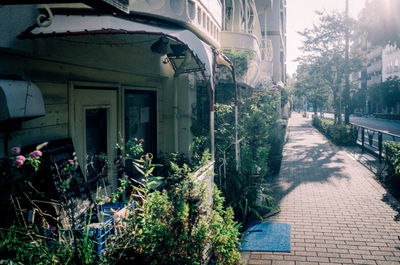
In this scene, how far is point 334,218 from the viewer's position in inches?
247

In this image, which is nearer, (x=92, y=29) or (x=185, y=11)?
(x=92, y=29)

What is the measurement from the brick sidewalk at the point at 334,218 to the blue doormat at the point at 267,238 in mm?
127

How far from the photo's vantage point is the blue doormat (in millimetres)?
5012

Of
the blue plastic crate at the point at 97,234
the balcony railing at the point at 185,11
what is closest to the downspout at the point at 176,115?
the balcony railing at the point at 185,11

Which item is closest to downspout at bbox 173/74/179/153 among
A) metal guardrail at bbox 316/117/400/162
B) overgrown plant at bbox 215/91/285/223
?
overgrown plant at bbox 215/91/285/223

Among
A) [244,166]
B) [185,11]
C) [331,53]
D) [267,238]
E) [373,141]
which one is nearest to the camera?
[185,11]

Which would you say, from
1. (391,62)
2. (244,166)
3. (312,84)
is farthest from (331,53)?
(391,62)

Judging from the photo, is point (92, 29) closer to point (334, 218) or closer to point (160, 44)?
point (160, 44)

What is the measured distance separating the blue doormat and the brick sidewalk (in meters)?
0.13

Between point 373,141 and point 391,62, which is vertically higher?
point 391,62

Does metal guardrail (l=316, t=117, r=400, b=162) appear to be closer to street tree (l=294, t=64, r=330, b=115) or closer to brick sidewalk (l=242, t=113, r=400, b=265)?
brick sidewalk (l=242, t=113, r=400, b=265)

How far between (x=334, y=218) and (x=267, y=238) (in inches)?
69.6

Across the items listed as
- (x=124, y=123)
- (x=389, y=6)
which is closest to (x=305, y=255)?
(x=124, y=123)

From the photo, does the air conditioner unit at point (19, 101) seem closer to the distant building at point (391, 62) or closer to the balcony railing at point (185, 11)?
the balcony railing at point (185, 11)
